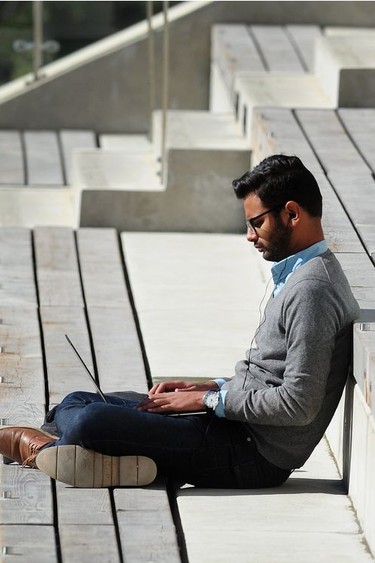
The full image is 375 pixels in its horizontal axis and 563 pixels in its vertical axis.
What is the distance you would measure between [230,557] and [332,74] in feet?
12.7

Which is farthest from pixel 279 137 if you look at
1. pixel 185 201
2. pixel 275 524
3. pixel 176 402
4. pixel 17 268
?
pixel 275 524

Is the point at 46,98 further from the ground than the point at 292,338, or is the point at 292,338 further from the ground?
the point at 292,338

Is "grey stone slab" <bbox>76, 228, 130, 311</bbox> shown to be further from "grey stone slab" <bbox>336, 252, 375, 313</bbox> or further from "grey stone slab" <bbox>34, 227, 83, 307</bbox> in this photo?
"grey stone slab" <bbox>336, 252, 375, 313</bbox>

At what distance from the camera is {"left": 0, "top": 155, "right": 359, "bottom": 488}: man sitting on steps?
3.79 meters

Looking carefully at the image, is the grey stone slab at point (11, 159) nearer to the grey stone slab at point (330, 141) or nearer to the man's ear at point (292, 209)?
the grey stone slab at point (330, 141)

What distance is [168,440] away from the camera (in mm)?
3945

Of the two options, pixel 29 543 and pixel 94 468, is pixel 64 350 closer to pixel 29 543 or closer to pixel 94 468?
pixel 94 468

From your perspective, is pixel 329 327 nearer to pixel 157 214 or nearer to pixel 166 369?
pixel 166 369

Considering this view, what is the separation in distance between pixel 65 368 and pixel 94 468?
3.54 feet

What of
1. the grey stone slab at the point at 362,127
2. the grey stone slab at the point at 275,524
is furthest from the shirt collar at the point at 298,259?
the grey stone slab at the point at 362,127

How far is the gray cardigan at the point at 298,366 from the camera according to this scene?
377 centimetres

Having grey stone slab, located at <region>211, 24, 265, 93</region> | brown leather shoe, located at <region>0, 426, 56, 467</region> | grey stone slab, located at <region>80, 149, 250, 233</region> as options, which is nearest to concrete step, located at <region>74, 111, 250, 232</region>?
grey stone slab, located at <region>80, 149, 250, 233</region>

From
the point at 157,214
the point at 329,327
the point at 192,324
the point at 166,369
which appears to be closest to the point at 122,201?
the point at 157,214

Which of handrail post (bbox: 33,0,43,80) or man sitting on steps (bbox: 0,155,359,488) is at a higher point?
man sitting on steps (bbox: 0,155,359,488)
